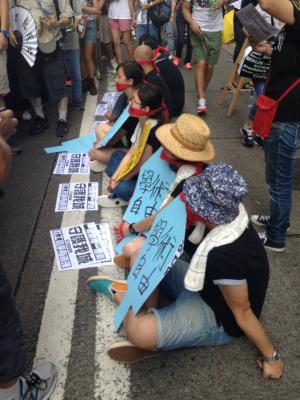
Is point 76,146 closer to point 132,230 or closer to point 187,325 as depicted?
point 132,230

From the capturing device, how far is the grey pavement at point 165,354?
6.09 ft

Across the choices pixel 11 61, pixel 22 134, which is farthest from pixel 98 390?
pixel 11 61

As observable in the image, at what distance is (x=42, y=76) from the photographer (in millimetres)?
4398

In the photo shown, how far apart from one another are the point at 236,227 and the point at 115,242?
131cm

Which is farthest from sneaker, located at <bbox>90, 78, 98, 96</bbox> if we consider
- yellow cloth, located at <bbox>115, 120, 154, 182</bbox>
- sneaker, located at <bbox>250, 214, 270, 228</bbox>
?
sneaker, located at <bbox>250, 214, 270, 228</bbox>

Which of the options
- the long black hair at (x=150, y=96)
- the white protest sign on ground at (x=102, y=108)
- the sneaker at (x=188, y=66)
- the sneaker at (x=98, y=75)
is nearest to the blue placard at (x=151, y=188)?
the long black hair at (x=150, y=96)

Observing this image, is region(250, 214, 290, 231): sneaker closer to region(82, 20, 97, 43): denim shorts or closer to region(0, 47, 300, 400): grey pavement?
region(0, 47, 300, 400): grey pavement

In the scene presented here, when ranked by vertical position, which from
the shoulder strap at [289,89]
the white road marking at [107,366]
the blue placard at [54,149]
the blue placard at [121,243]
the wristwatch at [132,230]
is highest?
the shoulder strap at [289,89]

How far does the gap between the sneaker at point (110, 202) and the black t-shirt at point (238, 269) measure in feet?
4.89

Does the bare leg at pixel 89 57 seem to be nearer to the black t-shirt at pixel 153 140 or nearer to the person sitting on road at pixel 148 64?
the person sitting on road at pixel 148 64

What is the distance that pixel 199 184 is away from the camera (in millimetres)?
1665

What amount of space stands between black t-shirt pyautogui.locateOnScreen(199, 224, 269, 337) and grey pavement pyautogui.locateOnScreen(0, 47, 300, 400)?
0.29 metres

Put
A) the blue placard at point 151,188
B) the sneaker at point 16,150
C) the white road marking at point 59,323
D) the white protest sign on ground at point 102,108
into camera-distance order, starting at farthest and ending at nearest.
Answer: the white protest sign on ground at point 102,108 < the sneaker at point 16,150 < the blue placard at point 151,188 < the white road marking at point 59,323

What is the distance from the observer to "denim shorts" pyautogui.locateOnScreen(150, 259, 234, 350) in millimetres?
1850
